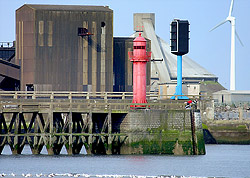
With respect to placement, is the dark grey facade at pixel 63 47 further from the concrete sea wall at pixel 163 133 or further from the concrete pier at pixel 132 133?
the concrete sea wall at pixel 163 133

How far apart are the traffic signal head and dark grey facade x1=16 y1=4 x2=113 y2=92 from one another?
10.2 metres

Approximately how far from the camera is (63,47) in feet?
Answer: 257

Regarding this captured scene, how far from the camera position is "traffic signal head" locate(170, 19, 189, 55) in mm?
70312

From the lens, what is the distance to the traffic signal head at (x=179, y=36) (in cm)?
7031

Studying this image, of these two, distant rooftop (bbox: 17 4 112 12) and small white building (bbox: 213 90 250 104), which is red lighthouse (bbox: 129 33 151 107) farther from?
small white building (bbox: 213 90 250 104)

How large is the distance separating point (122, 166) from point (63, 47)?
2775 cm

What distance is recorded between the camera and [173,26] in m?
70.4

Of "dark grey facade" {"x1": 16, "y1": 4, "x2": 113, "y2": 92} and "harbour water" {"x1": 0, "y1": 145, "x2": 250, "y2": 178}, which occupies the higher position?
"dark grey facade" {"x1": 16, "y1": 4, "x2": 113, "y2": 92}

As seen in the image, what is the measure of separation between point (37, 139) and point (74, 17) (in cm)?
2097

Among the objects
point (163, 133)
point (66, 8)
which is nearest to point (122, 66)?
point (66, 8)

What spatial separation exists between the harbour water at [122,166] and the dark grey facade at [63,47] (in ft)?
66.7

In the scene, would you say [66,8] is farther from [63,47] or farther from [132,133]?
[132,133]

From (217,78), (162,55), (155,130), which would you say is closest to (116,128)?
(155,130)

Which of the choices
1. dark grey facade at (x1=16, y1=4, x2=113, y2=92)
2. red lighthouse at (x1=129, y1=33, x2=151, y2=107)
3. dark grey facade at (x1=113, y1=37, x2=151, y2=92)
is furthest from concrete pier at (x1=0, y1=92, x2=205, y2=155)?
dark grey facade at (x1=113, y1=37, x2=151, y2=92)
